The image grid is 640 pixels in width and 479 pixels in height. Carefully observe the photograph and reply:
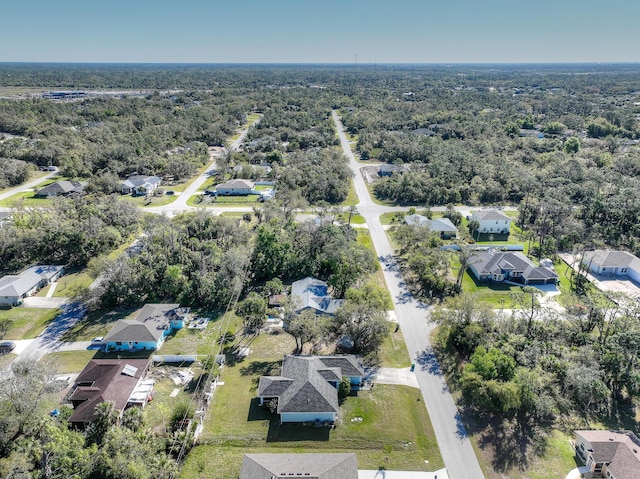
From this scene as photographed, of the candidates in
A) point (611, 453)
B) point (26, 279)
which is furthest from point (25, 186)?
point (611, 453)

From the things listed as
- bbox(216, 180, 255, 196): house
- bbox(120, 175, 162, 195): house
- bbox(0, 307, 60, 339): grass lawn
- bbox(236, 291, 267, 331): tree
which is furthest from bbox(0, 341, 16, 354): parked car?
bbox(216, 180, 255, 196): house

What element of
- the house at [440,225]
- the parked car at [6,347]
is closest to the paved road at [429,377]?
the house at [440,225]

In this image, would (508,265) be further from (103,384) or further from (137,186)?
(137,186)

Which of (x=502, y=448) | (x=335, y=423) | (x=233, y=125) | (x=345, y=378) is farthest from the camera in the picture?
(x=233, y=125)

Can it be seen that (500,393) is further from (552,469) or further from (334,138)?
(334,138)

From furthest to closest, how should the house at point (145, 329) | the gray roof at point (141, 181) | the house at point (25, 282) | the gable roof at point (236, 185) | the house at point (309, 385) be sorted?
the gray roof at point (141, 181)
the gable roof at point (236, 185)
the house at point (25, 282)
the house at point (145, 329)
the house at point (309, 385)

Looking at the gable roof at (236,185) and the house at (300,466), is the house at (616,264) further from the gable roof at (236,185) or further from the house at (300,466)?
the gable roof at (236,185)

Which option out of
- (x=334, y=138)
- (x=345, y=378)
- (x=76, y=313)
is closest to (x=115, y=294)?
(x=76, y=313)
